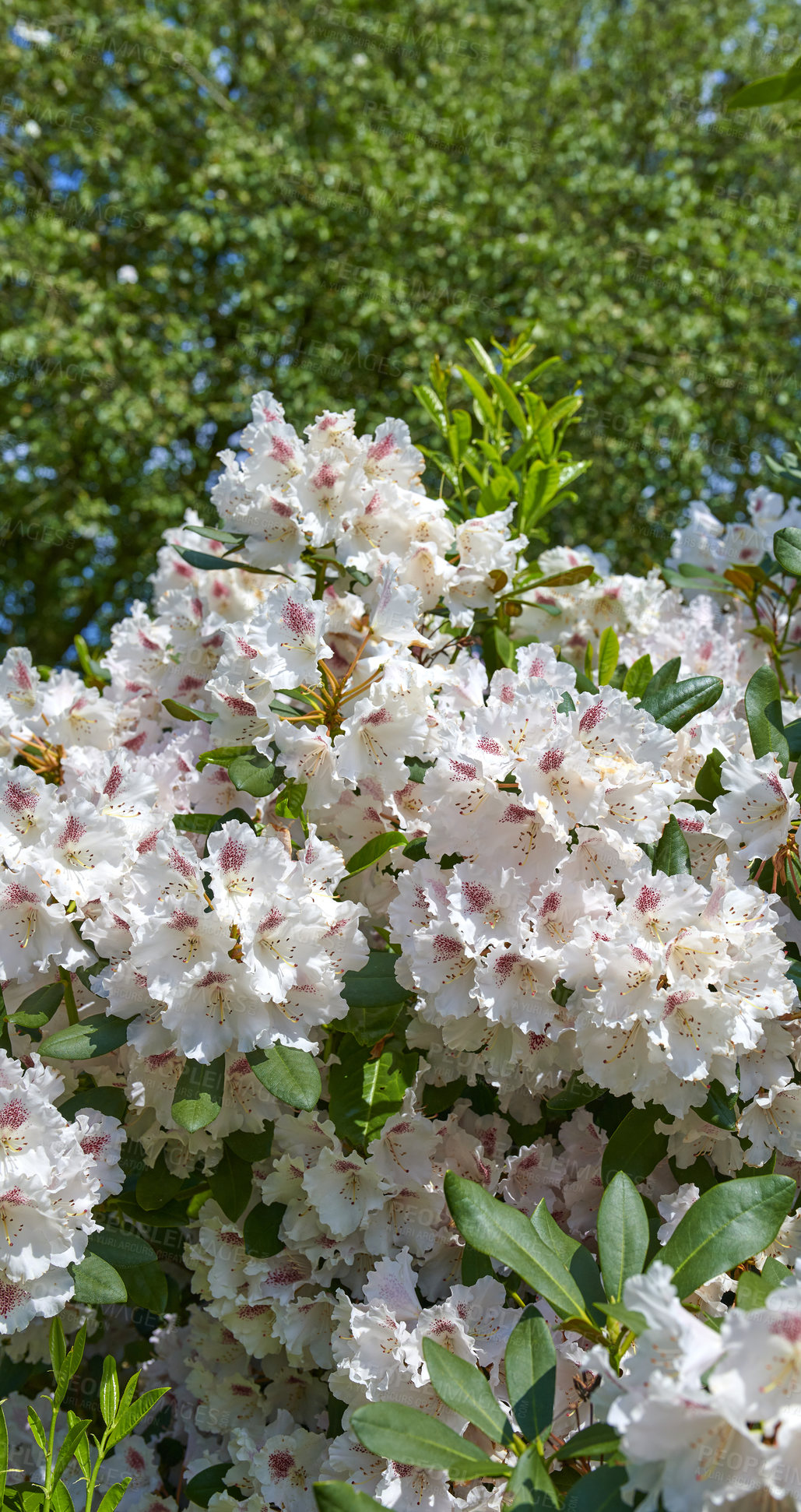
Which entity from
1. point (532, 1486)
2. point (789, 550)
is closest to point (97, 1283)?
point (532, 1486)

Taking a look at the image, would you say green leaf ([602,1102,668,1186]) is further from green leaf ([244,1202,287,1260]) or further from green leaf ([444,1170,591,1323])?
green leaf ([244,1202,287,1260])

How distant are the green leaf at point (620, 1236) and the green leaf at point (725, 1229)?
22 mm

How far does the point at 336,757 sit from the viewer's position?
1.14 m

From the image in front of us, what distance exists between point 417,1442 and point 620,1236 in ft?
0.73

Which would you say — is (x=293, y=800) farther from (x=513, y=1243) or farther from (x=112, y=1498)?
(x=112, y=1498)

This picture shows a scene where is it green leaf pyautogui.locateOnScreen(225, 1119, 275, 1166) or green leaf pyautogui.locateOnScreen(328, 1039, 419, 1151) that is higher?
green leaf pyautogui.locateOnScreen(328, 1039, 419, 1151)

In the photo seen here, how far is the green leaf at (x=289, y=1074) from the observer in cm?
103

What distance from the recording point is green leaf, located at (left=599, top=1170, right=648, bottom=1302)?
879mm

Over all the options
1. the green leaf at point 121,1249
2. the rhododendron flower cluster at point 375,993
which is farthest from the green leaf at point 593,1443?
the green leaf at point 121,1249

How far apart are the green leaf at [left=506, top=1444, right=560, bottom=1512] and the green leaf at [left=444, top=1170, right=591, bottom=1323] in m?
0.11

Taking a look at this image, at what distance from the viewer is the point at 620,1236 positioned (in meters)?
0.90

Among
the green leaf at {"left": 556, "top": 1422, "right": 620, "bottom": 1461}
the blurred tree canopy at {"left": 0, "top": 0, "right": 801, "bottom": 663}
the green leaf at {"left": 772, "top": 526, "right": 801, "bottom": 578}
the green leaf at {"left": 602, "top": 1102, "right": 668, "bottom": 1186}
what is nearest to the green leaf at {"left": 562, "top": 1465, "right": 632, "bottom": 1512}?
the green leaf at {"left": 556, "top": 1422, "right": 620, "bottom": 1461}

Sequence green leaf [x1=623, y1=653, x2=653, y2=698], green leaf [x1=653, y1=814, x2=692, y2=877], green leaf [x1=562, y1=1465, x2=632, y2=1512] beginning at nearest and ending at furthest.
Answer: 1. green leaf [x1=562, y1=1465, x2=632, y2=1512]
2. green leaf [x1=653, y1=814, x2=692, y2=877]
3. green leaf [x1=623, y1=653, x2=653, y2=698]

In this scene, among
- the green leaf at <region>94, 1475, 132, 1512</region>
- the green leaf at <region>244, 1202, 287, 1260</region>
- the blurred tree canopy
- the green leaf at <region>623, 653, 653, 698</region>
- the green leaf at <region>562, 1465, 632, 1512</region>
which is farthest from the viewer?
the blurred tree canopy
